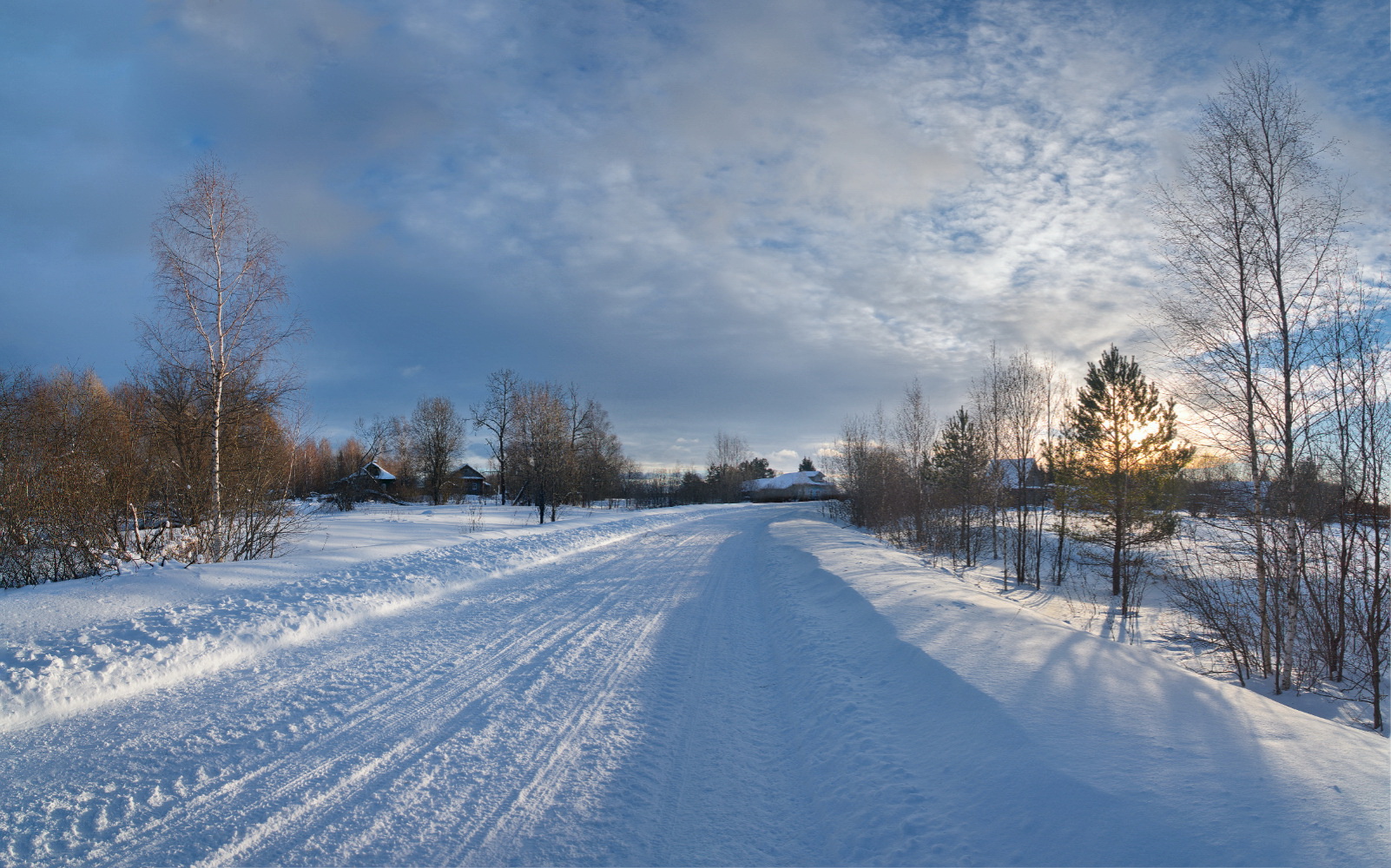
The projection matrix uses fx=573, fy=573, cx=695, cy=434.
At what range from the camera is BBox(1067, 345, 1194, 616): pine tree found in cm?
2136

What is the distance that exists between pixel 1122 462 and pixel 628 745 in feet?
77.7

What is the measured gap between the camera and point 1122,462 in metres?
21.5

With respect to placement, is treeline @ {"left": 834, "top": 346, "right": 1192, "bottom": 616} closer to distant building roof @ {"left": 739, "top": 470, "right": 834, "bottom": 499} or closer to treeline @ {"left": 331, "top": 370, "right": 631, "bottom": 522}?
treeline @ {"left": 331, "top": 370, "right": 631, "bottom": 522}

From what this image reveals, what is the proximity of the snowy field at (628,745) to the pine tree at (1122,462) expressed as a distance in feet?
55.6

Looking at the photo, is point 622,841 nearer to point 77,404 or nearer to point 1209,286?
point 1209,286

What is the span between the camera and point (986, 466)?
22875mm

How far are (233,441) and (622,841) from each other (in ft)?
48.1

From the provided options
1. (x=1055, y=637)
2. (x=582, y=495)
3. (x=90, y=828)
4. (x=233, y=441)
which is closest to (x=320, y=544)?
(x=233, y=441)

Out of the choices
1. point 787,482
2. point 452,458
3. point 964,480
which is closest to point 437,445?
point 452,458

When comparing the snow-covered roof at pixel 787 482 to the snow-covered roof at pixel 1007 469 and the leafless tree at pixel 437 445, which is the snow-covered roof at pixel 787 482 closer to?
the leafless tree at pixel 437 445

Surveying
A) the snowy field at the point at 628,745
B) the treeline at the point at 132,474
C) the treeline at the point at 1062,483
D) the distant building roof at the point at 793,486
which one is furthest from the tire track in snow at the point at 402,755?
the distant building roof at the point at 793,486

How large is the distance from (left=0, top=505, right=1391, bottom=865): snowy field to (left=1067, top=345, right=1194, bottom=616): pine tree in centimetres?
1693

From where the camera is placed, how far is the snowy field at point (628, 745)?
10.7 ft

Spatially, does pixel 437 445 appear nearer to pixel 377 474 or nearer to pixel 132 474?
pixel 377 474
